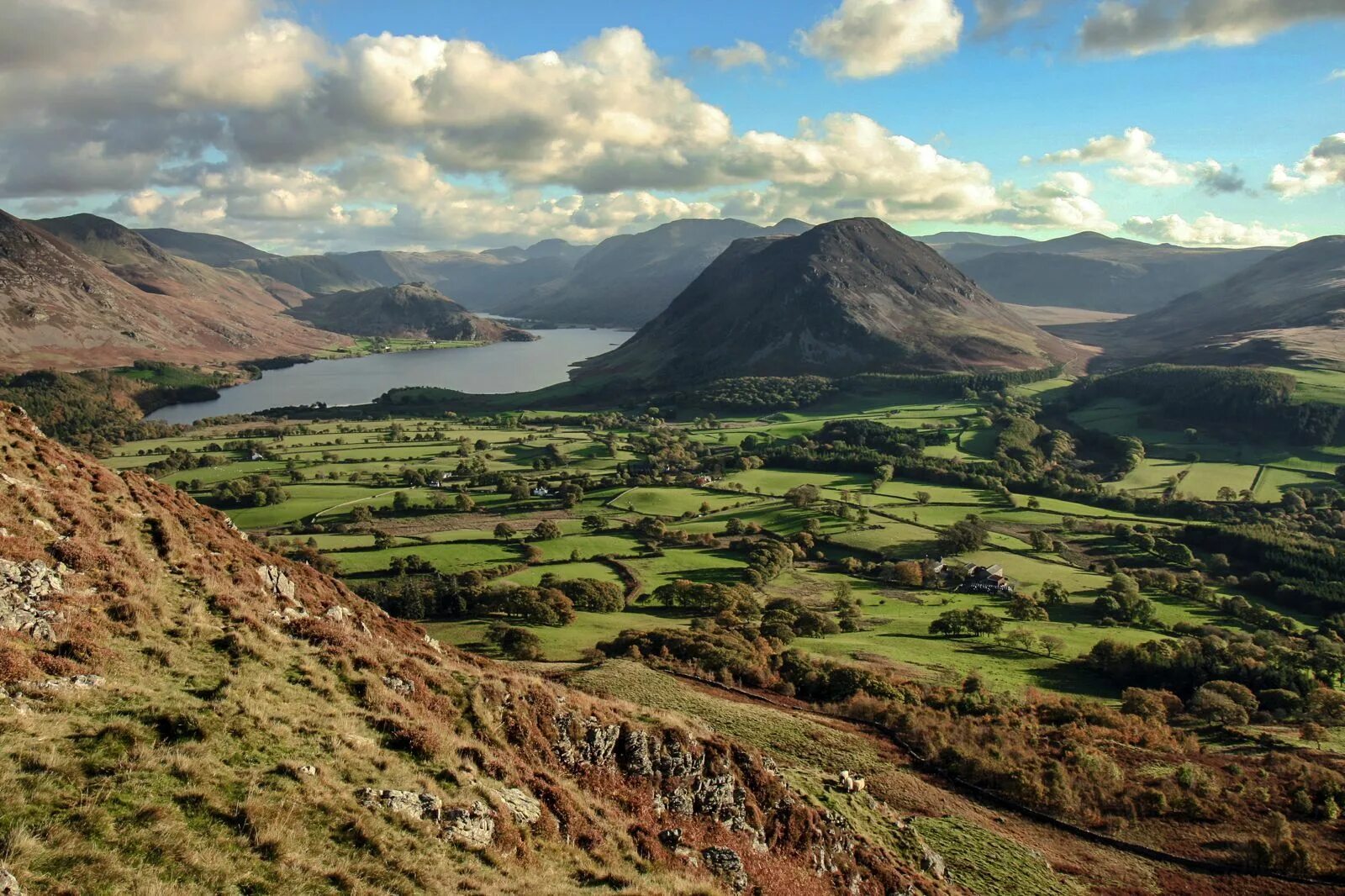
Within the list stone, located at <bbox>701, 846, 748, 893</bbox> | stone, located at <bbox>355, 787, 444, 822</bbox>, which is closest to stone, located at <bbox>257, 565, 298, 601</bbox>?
stone, located at <bbox>355, 787, 444, 822</bbox>

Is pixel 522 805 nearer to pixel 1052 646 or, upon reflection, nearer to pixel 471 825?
pixel 471 825

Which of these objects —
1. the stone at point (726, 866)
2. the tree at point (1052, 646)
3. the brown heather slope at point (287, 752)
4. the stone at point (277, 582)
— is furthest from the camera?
the tree at point (1052, 646)

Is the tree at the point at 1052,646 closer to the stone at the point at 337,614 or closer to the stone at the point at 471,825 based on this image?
the stone at the point at 337,614

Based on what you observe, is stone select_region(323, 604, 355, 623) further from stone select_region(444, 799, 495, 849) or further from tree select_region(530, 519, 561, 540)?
tree select_region(530, 519, 561, 540)

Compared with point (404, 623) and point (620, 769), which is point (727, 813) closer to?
point (620, 769)

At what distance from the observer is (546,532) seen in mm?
98562

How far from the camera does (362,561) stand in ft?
271

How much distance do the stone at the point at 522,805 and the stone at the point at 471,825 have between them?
127 cm

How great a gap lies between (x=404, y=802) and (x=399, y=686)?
682cm

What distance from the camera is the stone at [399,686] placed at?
25391 mm

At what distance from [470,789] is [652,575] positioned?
64.7 m

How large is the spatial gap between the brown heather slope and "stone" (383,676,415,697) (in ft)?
0.34

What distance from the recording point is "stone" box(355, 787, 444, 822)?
1881cm

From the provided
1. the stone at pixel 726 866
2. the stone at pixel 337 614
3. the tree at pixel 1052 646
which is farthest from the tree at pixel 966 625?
the stone at pixel 337 614
